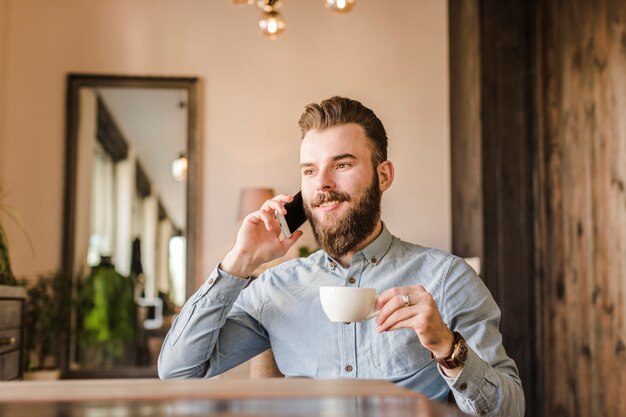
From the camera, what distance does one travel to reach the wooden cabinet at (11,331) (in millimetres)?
2826

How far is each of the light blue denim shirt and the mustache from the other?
118 mm

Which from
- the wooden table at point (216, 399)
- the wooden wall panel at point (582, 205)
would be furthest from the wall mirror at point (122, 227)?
the wooden table at point (216, 399)

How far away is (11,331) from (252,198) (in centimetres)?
186

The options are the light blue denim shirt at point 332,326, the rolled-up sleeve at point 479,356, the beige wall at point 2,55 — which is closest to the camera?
the rolled-up sleeve at point 479,356

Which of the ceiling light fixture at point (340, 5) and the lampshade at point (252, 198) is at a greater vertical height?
the ceiling light fixture at point (340, 5)

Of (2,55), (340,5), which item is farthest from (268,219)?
(2,55)

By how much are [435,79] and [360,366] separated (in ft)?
11.8

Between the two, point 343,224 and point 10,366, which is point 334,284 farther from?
point 10,366

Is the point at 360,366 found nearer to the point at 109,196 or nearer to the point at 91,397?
the point at 91,397

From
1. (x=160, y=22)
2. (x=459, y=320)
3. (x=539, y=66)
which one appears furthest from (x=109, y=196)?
(x=459, y=320)

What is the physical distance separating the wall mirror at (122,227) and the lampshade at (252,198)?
0.33 m

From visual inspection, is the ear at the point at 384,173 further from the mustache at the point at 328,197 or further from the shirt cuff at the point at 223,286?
the shirt cuff at the point at 223,286

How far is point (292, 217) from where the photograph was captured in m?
1.75

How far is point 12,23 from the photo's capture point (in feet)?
15.6
